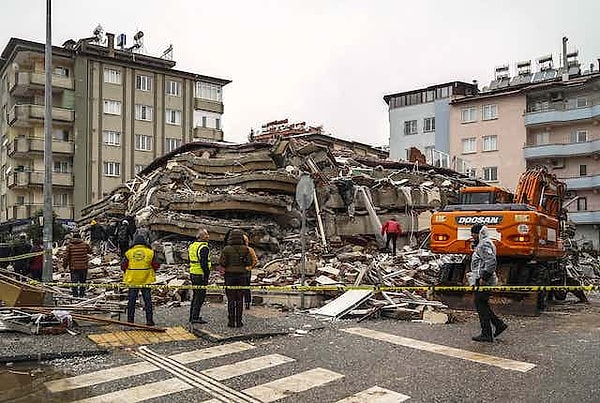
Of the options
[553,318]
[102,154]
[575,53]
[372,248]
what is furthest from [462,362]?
[575,53]

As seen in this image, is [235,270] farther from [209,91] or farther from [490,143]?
[209,91]

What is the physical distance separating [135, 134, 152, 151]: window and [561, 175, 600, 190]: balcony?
3275 cm

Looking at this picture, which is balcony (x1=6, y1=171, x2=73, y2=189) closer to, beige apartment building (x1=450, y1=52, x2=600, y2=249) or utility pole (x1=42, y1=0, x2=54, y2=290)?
beige apartment building (x1=450, y1=52, x2=600, y2=249)

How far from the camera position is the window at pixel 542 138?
50281mm

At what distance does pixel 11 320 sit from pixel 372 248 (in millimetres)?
13034

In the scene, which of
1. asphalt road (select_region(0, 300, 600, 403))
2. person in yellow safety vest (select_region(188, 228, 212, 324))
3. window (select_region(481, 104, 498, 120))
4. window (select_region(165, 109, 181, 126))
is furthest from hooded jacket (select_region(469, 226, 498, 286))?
window (select_region(165, 109, 181, 126))

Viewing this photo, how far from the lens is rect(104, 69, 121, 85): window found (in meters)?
49.2

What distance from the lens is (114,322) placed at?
10.0 meters

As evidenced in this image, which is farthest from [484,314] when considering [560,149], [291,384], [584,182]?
[560,149]

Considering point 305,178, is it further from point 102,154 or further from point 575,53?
point 575,53

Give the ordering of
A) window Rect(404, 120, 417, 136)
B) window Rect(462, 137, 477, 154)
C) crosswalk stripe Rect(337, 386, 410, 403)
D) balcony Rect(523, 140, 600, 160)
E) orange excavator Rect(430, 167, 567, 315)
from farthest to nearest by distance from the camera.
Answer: window Rect(404, 120, 417, 136) → window Rect(462, 137, 477, 154) → balcony Rect(523, 140, 600, 160) → orange excavator Rect(430, 167, 567, 315) → crosswalk stripe Rect(337, 386, 410, 403)

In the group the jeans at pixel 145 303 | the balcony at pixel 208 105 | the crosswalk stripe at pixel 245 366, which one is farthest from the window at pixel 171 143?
the crosswalk stripe at pixel 245 366

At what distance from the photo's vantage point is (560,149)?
4841cm

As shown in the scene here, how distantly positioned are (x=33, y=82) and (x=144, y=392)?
149ft
